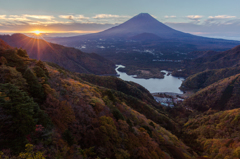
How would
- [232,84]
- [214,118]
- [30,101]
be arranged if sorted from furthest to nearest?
[232,84]
[214,118]
[30,101]

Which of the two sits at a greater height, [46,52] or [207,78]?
[46,52]

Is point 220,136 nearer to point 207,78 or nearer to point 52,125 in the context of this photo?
point 52,125

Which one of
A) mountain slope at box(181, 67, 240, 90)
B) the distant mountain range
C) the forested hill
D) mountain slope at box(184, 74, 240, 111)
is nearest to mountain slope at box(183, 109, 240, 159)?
the forested hill

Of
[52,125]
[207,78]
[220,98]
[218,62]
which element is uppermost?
[218,62]

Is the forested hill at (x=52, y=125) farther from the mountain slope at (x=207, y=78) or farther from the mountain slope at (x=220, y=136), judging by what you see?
the mountain slope at (x=207, y=78)

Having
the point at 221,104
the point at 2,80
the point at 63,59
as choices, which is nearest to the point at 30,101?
the point at 2,80

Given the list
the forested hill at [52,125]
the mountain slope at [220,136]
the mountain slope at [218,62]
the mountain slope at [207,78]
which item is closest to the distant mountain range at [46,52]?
the mountain slope at [207,78]

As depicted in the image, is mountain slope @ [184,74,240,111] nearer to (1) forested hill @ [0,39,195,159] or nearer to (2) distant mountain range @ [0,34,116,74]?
(1) forested hill @ [0,39,195,159]

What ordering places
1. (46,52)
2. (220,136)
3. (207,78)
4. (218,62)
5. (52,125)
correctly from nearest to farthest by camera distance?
(52,125)
(220,136)
(207,78)
(46,52)
(218,62)

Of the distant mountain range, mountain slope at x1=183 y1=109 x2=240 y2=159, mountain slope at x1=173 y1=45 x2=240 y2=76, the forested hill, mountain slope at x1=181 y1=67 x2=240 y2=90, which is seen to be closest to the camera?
the forested hill

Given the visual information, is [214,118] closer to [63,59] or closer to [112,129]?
[112,129]

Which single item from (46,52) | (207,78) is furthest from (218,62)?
(46,52)
